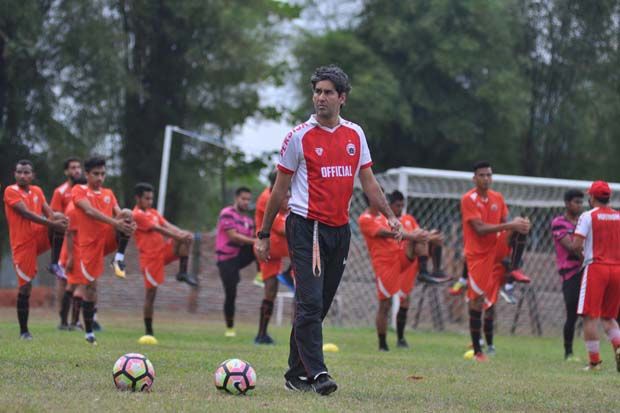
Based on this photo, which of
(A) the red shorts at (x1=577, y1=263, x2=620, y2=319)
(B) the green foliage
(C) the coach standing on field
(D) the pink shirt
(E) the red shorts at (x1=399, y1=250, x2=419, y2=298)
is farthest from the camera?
(B) the green foliage

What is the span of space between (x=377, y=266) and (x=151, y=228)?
3363 millimetres

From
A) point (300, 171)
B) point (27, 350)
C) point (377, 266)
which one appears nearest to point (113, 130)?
point (377, 266)

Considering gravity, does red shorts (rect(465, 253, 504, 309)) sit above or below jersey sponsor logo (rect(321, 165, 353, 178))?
below

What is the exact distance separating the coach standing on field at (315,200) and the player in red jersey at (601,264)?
458 cm

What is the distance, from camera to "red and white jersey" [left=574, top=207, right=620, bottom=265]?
12648mm

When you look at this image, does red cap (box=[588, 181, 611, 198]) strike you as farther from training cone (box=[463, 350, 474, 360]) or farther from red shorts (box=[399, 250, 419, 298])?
red shorts (box=[399, 250, 419, 298])

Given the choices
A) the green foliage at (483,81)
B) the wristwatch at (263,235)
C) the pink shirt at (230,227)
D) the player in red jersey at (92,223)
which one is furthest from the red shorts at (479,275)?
the green foliage at (483,81)

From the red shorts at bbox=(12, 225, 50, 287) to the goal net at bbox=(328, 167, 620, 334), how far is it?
881 centimetres

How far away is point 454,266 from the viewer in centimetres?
2241

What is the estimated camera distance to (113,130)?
30828mm

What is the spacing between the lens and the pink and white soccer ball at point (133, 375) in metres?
8.31

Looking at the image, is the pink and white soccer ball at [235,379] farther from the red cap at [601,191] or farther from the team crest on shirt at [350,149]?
the red cap at [601,191]

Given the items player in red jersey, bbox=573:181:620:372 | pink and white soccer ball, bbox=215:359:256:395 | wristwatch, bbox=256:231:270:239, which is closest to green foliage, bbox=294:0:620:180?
player in red jersey, bbox=573:181:620:372

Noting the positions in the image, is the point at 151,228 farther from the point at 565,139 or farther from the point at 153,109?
the point at 565,139
